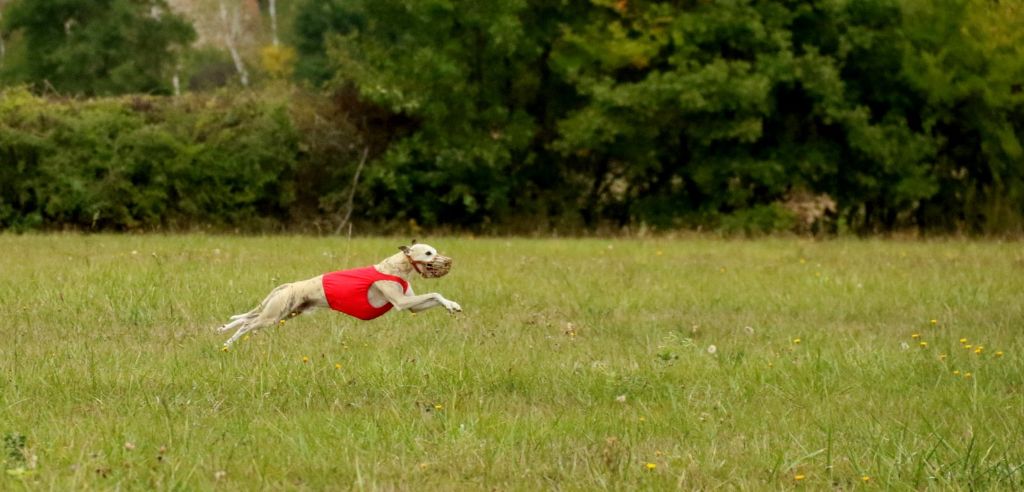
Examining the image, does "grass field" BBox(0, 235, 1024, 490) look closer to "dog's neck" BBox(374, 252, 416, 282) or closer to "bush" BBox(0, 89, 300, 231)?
"dog's neck" BBox(374, 252, 416, 282)

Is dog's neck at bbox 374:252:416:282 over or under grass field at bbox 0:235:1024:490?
over

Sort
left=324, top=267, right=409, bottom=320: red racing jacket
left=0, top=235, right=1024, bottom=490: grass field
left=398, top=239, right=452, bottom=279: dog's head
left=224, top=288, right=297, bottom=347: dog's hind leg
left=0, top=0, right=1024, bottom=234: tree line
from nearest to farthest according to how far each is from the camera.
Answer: left=0, top=235, right=1024, bottom=490: grass field, left=398, top=239, right=452, bottom=279: dog's head, left=324, top=267, right=409, bottom=320: red racing jacket, left=224, top=288, right=297, bottom=347: dog's hind leg, left=0, top=0, right=1024, bottom=234: tree line

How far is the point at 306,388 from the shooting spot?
7910mm

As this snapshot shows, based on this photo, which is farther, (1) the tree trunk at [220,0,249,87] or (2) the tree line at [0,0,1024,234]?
(1) the tree trunk at [220,0,249,87]

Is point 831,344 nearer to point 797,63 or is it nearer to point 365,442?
point 365,442

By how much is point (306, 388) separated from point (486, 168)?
66.6ft

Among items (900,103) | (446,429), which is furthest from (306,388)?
(900,103)

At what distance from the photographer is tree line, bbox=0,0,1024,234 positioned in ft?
86.2

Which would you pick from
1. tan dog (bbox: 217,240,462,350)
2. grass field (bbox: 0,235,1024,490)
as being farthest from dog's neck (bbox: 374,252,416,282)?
grass field (bbox: 0,235,1024,490)

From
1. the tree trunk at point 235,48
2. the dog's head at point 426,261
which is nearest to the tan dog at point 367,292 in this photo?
the dog's head at point 426,261

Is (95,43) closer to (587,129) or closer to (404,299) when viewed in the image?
(587,129)

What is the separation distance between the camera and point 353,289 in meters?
9.12

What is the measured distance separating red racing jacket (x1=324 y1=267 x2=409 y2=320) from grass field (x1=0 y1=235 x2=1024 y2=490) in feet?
0.99

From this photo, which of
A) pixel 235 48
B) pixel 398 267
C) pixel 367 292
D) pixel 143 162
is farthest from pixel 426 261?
pixel 235 48
